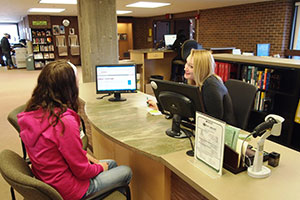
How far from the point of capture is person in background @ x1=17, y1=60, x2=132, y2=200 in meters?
1.28

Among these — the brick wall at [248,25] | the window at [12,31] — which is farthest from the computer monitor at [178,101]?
the window at [12,31]

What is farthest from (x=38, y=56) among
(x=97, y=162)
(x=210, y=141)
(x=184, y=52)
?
(x=210, y=141)

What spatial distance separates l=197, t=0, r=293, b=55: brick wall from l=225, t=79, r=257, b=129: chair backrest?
215 inches

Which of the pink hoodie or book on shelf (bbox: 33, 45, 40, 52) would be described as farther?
book on shelf (bbox: 33, 45, 40, 52)

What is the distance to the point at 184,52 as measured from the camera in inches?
213

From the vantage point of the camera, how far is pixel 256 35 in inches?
293

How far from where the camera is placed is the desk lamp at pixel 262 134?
1.16 m

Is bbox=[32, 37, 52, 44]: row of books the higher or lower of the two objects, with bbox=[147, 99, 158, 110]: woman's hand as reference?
higher

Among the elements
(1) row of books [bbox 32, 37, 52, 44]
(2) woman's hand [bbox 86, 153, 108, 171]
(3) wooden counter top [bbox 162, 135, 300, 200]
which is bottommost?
(2) woman's hand [bbox 86, 153, 108, 171]

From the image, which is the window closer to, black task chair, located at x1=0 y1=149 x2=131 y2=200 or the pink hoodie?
the pink hoodie

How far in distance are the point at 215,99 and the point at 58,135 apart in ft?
3.83

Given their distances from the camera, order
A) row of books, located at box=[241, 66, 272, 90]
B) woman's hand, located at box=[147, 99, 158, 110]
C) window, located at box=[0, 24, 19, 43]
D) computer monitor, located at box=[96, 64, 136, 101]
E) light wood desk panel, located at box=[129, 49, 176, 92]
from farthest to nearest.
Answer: window, located at box=[0, 24, 19, 43] → light wood desk panel, located at box=[129, 49, 176, 92] → row of books, located at box=[241, 66, 272, 90] → computer monitor, located at box=[96, 64, 136, 101] → woman's hand, located at box=[147, 99, 158, 110]

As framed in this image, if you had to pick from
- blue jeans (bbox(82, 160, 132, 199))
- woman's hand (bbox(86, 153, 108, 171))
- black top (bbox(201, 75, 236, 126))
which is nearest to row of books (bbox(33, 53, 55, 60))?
woman's hand (bbox(86, 153, 108, 171))

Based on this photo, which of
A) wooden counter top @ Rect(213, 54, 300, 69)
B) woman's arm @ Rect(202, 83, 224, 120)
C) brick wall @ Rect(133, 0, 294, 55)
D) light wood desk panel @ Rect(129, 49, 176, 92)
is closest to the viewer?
woman's arm @ Rect(202, 83, 224, 120)
